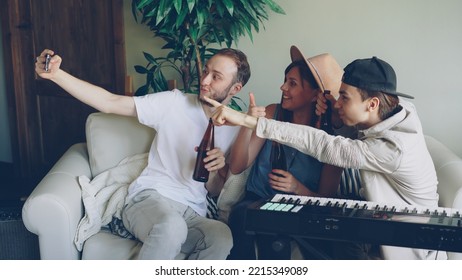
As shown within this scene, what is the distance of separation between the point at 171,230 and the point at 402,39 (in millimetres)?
1559

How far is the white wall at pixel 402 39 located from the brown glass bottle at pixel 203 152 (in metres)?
0.96

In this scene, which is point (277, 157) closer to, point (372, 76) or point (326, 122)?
point (326, 122)

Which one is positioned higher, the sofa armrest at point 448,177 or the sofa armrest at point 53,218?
the sofa armrest at point 448,177

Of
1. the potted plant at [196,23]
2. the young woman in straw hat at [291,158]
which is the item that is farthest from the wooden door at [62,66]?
the young woman in straw hat at [291,158]

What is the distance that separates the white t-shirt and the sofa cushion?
8.9 inches

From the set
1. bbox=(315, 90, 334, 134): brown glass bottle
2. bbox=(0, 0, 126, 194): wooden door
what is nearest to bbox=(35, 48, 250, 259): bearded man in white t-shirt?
bbox=(315, 90, 334, 134): brown glass bottle

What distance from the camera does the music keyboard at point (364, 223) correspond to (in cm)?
167

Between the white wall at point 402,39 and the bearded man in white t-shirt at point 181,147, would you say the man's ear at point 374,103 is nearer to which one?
the bearded man in white t-shirt at point 181,147

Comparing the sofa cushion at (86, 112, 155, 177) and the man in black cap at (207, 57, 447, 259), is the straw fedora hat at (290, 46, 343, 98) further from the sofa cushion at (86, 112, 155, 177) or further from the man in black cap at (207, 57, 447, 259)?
the sofa cushion at (86, 112, 155, 177)

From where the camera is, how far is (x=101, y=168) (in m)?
2.62

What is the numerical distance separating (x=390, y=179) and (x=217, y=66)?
809 mm

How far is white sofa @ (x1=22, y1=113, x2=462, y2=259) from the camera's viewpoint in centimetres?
219

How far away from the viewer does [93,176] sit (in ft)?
8.68

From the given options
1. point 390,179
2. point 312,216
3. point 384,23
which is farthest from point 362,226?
point 384,23
